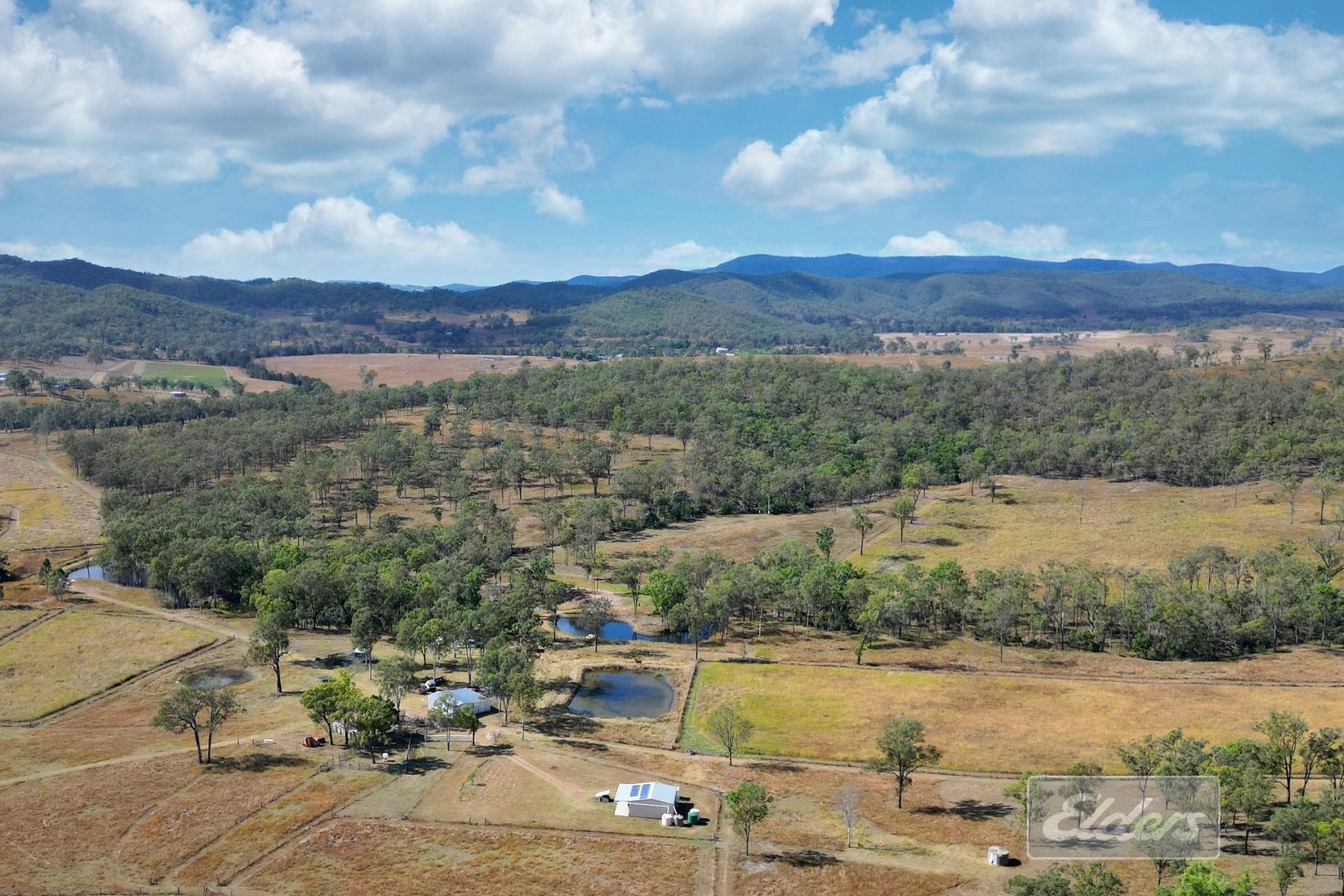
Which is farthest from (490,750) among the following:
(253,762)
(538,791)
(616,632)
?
(616,632)

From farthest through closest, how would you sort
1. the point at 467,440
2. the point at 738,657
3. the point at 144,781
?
the point at 467,440 < the point at 738,657 < the point at 144,781

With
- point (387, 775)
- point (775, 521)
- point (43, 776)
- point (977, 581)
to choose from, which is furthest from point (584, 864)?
point (775, 521)

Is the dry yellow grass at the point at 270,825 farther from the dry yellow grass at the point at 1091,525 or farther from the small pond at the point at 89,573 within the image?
the dry yellow grass at the point at 1091,525

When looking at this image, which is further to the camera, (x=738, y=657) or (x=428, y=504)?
(x=428, y=504)

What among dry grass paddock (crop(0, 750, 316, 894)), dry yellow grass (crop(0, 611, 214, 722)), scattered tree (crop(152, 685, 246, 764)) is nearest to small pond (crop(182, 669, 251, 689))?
dry yellow grass (crop(0, 611, 214, 722))

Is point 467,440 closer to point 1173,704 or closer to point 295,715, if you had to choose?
point 295,715

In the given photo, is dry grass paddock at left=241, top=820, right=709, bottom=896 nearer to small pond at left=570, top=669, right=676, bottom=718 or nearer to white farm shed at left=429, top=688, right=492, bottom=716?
white farm shed at left=429, top=688, right=492, bottom=716
